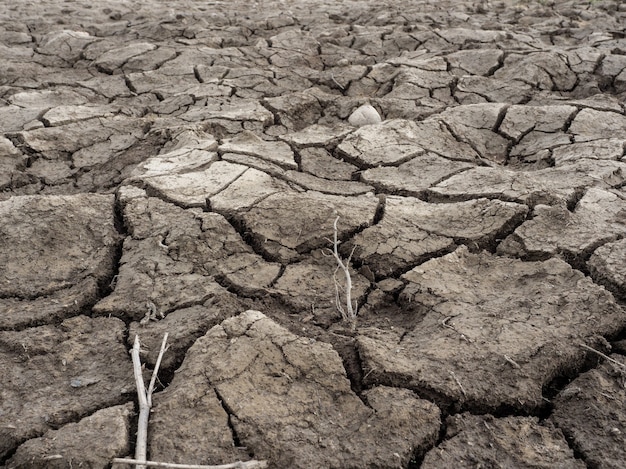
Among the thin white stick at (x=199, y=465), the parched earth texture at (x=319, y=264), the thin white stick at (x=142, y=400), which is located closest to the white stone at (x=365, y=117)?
the parched earth texture at (x=319, y=264)

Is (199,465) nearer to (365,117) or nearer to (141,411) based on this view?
(141,411)

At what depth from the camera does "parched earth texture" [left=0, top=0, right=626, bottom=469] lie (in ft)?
4.32

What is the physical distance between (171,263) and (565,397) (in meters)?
1.38

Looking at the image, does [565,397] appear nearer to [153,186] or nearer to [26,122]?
[153,186]

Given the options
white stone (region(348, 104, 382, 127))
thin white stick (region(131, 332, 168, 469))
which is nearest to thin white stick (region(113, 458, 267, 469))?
thin white stick (region(131, 332, 168, 469))

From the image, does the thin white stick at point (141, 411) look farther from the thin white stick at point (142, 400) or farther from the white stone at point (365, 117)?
the white stone at point (365, 117)

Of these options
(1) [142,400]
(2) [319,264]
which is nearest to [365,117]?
(2) [319,264]

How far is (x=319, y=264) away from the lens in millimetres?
1976

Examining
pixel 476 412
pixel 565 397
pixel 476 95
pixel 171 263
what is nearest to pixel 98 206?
pixel 171 263

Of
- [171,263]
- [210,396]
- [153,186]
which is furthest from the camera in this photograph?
[153,186]

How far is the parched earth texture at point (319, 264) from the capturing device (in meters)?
1.32

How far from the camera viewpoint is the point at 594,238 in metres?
1.96

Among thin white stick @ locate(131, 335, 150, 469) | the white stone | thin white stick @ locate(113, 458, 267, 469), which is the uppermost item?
the white stone

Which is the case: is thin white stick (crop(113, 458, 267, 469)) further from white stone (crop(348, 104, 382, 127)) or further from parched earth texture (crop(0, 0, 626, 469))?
white stone (crop(348, 104, 382, 127))
